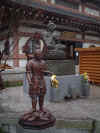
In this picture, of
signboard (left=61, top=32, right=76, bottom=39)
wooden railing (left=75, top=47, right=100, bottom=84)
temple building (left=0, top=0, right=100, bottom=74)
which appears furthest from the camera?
signboard (left=61, top=32, right=76, bottom=39)

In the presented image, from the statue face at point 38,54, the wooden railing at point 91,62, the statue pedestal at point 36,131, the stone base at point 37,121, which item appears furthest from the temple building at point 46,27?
the statue pedestal at point 36,131

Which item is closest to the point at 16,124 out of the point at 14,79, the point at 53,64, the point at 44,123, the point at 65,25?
the point at 44,123

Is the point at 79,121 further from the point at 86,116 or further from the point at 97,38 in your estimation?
the point at 97,38

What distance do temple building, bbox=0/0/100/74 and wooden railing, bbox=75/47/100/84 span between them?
3.21ft

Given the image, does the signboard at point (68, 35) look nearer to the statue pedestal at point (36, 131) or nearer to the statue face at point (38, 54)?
the statue face at point (38, 54)

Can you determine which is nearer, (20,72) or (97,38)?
(20,72)

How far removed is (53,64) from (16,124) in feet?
11.2

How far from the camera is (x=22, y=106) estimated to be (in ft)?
14.9

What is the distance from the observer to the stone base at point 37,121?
108 inches

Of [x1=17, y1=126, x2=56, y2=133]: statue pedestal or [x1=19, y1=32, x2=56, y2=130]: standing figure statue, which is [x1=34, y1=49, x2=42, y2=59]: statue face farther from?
[x1=17, y1=126, x2=56, y2=133]: statue pedestal

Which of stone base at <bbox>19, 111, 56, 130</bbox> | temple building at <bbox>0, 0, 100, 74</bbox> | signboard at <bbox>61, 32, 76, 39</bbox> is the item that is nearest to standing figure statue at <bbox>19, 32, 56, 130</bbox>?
stone base at <bbox>19, 111, 56, 130</bbox>

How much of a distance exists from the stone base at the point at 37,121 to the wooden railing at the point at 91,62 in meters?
5.67

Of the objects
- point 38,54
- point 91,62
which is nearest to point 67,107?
point 38,54

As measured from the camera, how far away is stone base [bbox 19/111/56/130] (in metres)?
2.75
